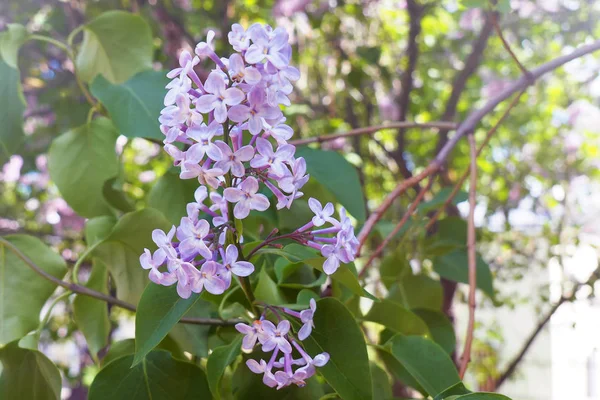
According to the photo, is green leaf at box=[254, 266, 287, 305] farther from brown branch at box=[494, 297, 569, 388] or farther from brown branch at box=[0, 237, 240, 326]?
brown branch at box=[494, 297, 569, 388]

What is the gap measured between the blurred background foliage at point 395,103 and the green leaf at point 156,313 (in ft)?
2.10

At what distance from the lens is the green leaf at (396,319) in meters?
0.30

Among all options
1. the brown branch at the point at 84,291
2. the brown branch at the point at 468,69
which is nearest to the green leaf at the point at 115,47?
the brown branch at the point at 84,291

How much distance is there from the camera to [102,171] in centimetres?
34

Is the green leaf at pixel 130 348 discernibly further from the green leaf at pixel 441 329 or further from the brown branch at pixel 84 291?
the green leaf at pixel 441 329

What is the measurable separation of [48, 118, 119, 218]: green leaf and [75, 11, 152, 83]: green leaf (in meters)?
0.06

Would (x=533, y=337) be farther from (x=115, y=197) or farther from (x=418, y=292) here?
(x=115, y=197)

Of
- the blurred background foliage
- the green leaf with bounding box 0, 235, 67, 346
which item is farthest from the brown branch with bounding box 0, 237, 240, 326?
the blurred background foliage

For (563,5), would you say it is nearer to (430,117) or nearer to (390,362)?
(430,117)

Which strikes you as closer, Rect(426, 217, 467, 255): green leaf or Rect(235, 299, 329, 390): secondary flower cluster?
Rect(235, 299, 329, 390): secondary flower cluster

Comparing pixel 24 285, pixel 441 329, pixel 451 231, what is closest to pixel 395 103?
pixel 451 231

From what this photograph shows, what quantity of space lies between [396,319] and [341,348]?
9 centimetres

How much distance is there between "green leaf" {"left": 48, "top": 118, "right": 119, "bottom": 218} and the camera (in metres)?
0.34

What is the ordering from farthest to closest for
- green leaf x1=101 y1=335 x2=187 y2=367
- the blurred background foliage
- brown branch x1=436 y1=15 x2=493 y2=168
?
the blurred background foliage < brown branch x1=436 y1=15 x2=493 y2=168 < green leaf x1=101 y1=335 x2=187 y2=367
